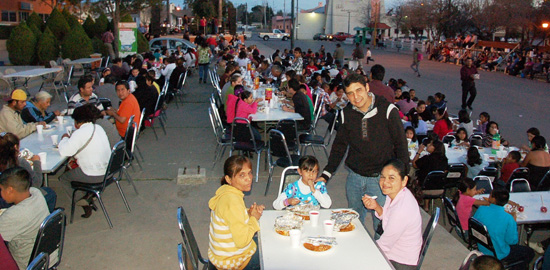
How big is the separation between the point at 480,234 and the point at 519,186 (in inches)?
62.7

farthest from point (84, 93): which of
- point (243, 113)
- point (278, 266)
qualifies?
point (278, 266)

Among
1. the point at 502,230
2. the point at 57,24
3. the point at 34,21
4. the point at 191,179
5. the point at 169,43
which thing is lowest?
the point at 191,179

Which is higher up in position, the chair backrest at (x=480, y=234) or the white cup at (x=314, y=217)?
the white cup at (x=314, y=217)

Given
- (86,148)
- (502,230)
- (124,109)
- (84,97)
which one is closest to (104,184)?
(86,148)

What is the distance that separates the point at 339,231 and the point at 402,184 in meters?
0.55

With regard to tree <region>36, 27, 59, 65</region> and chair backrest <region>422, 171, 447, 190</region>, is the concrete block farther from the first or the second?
tree <region>36, 27, 59, 65</region>

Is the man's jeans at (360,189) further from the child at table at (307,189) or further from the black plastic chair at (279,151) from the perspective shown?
the black plastic chair at (279,151)

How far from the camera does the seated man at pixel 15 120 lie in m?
5.83

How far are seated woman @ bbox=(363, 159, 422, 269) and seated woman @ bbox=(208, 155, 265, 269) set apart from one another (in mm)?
860

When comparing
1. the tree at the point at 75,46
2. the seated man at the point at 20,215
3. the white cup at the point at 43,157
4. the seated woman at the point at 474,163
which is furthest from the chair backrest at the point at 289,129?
the tree at the point at 75,46

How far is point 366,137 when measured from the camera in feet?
12.2

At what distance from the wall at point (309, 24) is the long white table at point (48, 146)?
68.2 metres

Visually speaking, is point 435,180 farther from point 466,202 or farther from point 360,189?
point 360,189

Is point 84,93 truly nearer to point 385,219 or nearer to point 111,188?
point 111,188
